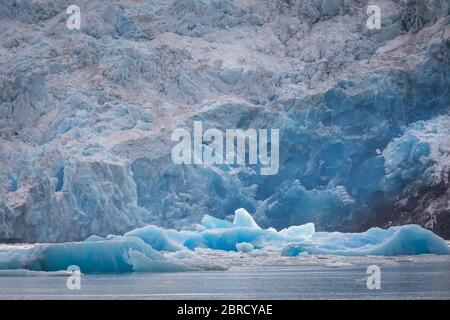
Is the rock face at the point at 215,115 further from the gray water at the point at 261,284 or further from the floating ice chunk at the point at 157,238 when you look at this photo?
the gray water at the point at 261,284

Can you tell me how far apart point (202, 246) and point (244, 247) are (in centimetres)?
71

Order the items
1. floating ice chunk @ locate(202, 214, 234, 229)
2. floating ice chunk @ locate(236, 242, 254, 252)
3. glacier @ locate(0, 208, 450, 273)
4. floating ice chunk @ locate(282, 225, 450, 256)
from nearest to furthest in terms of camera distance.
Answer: glacier @ locate(0, 208, 450, 273), floating ice chunk @ locate(282, 225, 450, 256), floating ice chunk @ locate(236, 242, 254, 252), floating ice chunk @ locate(202, 214, 234, 229)

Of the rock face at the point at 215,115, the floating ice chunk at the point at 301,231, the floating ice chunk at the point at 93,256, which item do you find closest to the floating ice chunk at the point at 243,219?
the floating ice chunk at the point at 301,231

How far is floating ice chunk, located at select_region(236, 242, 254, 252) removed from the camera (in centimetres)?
1502

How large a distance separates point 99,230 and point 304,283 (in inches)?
237

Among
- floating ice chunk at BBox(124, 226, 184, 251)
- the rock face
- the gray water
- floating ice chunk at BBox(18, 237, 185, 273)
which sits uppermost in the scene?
the rock face

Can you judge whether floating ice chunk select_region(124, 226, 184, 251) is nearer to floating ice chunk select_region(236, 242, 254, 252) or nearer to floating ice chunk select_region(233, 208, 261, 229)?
floating ice chunk select_region(236, 242, 254, 252)

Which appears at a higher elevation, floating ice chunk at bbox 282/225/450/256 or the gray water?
floating ice chunk at bbox 282/225/450/256

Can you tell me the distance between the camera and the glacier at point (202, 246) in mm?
12078

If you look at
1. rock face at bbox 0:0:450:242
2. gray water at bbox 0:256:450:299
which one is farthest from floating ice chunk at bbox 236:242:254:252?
rock face at bbox 0:0:450:242

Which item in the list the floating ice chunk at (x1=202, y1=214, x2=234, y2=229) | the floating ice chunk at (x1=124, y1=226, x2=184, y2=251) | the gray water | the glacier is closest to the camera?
the gray water

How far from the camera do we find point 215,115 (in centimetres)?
1792

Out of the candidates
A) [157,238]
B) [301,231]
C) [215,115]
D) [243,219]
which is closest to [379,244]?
[301,231]

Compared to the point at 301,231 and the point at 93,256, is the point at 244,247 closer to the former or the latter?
the point at 301,231
